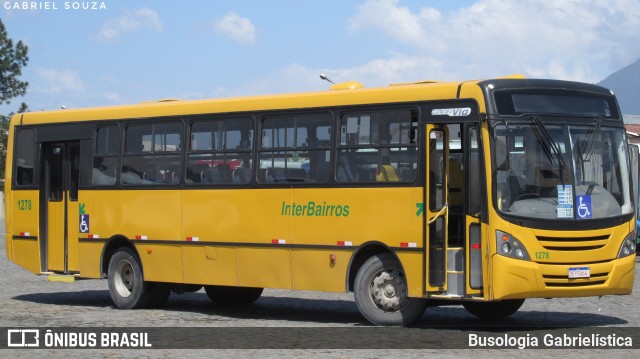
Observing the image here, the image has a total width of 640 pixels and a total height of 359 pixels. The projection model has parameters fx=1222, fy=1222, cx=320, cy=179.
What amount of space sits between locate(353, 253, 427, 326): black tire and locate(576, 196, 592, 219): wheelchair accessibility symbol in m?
2.21

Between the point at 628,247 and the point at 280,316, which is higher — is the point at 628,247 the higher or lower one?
the higher one

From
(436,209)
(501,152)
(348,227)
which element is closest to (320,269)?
(348,227)

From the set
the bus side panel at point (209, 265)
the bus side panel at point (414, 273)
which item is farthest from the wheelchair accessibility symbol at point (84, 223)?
the bus side panel at point (414, 273)

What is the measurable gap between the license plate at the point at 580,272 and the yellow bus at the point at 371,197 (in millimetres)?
29

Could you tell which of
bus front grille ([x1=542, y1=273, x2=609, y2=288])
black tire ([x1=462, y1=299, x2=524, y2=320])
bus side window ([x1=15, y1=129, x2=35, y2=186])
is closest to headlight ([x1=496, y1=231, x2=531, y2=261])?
bus front grille ([x1=542, y1=273, x2=609, y2=288])

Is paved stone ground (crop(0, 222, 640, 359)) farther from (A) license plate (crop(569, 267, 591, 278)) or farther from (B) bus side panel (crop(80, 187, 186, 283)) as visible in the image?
(A) license plate (crop(569, 267, 591, 278))

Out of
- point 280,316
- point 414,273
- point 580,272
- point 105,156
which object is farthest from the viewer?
point 105,156

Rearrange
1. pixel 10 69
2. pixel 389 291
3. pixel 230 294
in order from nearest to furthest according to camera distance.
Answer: pixel 389 291
pixel 230 294
pixel 10 69

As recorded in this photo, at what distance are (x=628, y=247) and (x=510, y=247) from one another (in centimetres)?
173

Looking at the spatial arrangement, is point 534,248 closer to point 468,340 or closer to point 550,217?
point 550,217

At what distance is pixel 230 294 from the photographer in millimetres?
19438

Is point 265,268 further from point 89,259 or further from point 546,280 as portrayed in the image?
point 546,280

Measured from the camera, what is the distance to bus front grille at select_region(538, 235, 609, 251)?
553 inches

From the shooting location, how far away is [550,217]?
1407 centimetres
